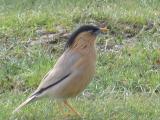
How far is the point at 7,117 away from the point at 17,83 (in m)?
1.49

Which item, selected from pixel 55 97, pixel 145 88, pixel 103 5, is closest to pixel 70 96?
pixel 55 97

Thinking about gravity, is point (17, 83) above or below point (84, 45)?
below

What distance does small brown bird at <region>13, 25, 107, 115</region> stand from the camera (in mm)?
7566

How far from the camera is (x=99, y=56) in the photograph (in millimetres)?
9992

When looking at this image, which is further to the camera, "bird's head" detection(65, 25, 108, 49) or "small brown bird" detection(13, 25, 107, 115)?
"bird's head" detection(65, 25, 108, 49)

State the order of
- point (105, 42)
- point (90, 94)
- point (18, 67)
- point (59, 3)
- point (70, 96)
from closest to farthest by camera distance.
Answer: point (70, 96), point (90, 94), point (18, 67), point (105, 42), point (59, 3)

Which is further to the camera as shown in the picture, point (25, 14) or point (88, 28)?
point (25, 14)

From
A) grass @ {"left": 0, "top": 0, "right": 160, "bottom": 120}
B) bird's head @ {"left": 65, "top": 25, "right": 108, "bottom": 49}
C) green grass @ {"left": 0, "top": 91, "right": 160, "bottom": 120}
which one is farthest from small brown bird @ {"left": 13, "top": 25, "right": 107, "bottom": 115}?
grass @ {"left": 0, "top": 0, "right": 160, "bottom": 120}

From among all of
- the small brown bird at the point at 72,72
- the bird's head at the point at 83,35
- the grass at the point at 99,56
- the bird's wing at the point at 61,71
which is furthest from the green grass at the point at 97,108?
the bird's head at the point at 83,35

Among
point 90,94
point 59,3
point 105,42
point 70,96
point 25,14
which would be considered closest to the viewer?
point 70,96

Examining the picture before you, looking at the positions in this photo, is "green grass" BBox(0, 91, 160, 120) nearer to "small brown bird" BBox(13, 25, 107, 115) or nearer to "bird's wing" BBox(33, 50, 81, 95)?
"small brown bird" BBox(13, 25, 107, 115)

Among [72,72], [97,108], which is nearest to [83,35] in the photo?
[72,72]

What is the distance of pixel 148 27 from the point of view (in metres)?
11.1

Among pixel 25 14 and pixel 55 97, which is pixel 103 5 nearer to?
pixel 25 14
